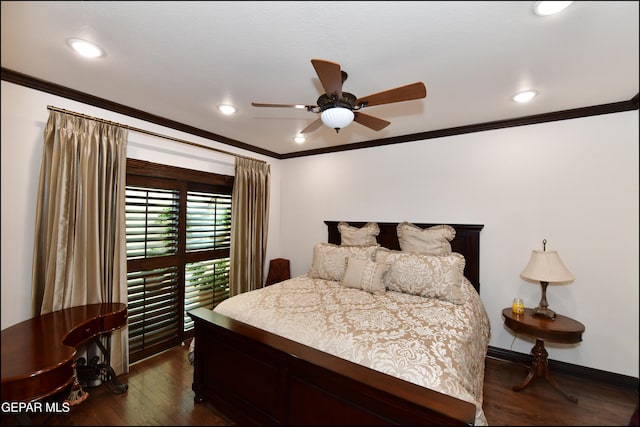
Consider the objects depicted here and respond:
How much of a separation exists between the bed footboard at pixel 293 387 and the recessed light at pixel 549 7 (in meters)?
1.69

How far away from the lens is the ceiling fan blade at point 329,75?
52.9 inches

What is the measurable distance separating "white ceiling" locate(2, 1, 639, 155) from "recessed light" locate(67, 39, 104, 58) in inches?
2.2

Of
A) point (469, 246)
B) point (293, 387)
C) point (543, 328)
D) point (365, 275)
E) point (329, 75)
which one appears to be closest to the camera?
point (293, 387)

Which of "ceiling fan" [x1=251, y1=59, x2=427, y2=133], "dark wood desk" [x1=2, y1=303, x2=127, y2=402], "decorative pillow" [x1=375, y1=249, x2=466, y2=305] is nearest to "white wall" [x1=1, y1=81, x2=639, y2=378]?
"dark wood desk" [x1=2, y1=303, x2=127, y2=402]

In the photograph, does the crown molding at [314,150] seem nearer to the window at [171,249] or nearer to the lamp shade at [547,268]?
the window at [171,249]

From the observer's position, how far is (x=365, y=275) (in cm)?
264

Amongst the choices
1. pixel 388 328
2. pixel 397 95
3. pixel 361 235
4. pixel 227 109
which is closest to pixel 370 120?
pixel 397 95

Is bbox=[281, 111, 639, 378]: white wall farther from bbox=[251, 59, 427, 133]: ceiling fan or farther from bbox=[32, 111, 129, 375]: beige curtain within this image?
bbox=[32, 111, 129, 375]: beige curtain

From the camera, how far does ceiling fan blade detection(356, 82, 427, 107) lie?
157 cm

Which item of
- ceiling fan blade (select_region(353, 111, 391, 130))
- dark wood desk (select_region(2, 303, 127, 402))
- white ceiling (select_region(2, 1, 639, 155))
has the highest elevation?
white ceiling (select_region(2, 1, 639, 155))

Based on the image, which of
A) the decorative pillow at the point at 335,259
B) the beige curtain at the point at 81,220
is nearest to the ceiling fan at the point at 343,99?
the decorative pillow at the point at 335,259

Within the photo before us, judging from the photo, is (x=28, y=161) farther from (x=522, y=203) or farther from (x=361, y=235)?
(x=522, y=203)

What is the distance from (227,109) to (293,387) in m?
2.32

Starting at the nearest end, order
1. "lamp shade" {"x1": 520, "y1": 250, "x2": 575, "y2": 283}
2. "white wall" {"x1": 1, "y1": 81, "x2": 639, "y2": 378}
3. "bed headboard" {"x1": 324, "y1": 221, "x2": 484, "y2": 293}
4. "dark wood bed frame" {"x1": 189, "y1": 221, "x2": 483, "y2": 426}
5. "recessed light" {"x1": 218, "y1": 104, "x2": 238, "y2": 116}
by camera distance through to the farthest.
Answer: "white wall" {"x1": 1, "y1": 81, "x2": 639, "y2": 378}, "dark wood bed frame" {"x1": 189, "y1": 221, "x2": 483, "y2": 426}, "lamp shade" {"x1": 520, "y1": 250, "x2": 575, "y2": 283}, "recessed light" {"x1": 218, "y1": 104, "x2": 238, "y2": 116}, "bed headboard" {"x1": 324, "y1": 221, "x2": 484, "y2": 293}
